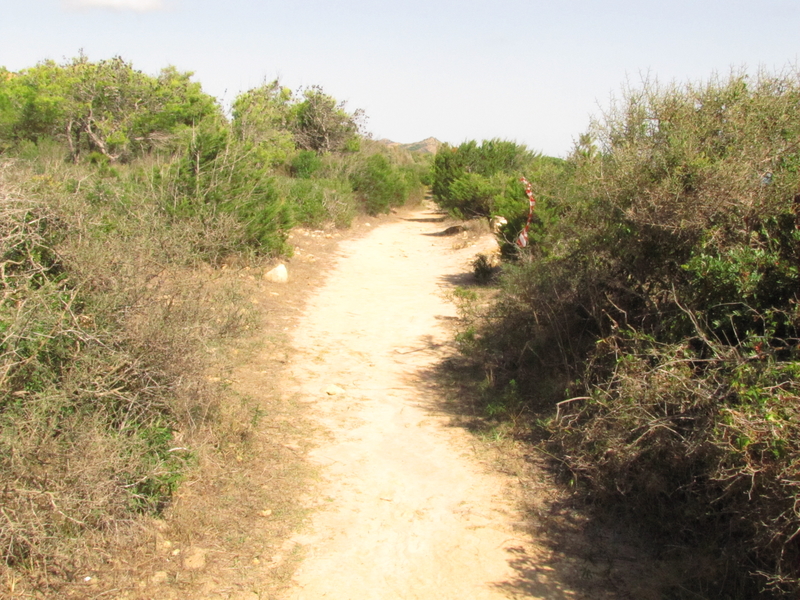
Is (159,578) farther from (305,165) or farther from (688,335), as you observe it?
(305,165)

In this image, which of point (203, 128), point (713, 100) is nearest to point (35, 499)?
point (713, 100)

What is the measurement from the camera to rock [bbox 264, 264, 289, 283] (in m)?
11.0

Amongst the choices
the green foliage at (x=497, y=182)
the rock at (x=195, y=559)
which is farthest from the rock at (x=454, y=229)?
the rock at (x=195, y=559)

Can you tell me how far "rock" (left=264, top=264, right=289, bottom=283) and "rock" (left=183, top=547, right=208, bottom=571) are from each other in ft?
24.3

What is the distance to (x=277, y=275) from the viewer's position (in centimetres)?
1110

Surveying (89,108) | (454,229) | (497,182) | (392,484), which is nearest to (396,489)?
(392,484)

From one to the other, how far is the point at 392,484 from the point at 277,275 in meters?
6.73

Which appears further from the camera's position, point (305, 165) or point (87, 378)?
point (305, 165)

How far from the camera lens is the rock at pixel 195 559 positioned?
369cm

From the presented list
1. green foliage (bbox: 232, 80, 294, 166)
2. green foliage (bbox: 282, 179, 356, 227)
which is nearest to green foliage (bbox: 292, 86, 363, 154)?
green foliage (bbox: 232, 80, 294, 166)

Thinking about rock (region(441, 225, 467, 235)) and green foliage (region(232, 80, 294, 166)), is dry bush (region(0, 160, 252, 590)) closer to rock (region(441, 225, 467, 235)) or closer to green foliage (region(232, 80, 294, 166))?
green foliage (region(232, 80, 294, 166))

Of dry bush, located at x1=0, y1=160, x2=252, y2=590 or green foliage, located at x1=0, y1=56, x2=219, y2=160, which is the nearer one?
dry bush, located at x1=0, y1=160, x2=252, y2=590

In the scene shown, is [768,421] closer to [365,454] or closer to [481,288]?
[365,454]

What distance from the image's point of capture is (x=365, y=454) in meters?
5.38
